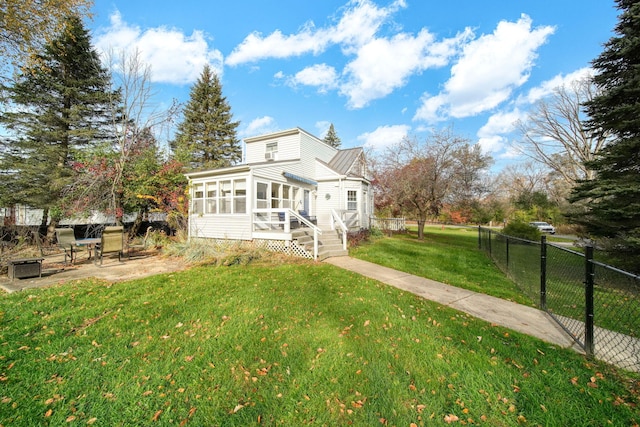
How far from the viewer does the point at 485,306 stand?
Answer: 486cm

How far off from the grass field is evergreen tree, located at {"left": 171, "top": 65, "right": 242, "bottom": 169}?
27.6m

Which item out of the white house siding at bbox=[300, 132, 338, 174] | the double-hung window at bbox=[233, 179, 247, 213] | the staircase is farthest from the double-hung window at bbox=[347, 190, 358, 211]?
the double-hung window at bbox=[233, 179, 247, 213]

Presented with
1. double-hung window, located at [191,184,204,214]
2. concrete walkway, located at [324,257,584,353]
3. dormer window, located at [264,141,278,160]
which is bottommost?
concrete walkway, located at [324,257,584,353]

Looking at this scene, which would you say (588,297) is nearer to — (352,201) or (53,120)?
(352,201)

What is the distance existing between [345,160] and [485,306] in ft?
48.9

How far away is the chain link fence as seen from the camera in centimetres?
317

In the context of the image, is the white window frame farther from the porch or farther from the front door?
the porch

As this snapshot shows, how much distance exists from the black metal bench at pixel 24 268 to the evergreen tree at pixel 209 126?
79.2 ft

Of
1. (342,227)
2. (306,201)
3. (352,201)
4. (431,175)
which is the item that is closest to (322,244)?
(342,227)

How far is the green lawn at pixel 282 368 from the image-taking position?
90.2 inches

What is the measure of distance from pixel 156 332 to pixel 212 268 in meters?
3.75

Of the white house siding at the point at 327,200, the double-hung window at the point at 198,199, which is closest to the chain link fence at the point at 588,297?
the white house siding at the point at 327,200

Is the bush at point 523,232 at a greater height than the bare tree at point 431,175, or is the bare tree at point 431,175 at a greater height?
the bare tree at point 431,175

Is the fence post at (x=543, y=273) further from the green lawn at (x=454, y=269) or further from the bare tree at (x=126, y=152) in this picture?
the bare tree at (x=126, y=152)
